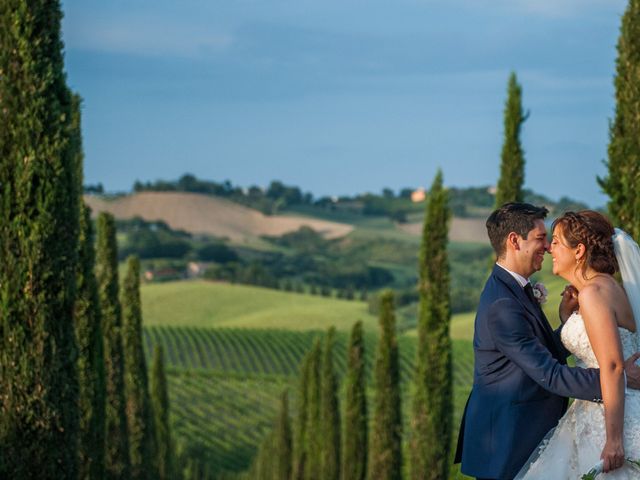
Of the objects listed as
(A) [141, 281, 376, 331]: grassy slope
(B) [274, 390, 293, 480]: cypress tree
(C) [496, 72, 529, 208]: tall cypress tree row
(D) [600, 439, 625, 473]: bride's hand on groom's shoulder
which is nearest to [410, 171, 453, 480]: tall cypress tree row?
(C) [496, 72, 529, 208]: tall cypress tree row

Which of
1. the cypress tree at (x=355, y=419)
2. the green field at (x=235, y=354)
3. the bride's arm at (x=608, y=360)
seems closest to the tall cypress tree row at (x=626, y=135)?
the bride's arm at (x=608, y=360)

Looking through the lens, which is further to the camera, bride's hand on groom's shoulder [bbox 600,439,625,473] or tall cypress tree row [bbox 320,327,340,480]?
tall cypress tree row [bbox 320,327,340,480]

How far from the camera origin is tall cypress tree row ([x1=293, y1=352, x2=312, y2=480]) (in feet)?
108

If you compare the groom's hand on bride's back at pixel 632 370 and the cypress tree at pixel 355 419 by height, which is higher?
the groom's hand on bride's back at pixel 632 370

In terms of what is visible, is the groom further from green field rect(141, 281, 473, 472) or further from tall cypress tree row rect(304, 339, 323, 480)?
green field rect(141, 281, 473, 472)

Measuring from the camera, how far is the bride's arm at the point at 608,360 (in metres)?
5.93

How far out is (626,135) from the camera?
11.6m

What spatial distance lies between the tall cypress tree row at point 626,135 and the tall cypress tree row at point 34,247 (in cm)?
538

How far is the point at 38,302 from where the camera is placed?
10.4 metres

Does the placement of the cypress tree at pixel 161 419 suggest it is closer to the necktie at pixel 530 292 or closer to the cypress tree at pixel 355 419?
the cypress tree at pixel 355 419

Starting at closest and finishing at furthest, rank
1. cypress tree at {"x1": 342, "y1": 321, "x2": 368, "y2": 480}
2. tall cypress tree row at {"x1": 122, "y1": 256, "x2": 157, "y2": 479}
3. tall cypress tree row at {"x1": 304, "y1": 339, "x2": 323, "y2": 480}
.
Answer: tall cypress tree row at {"x1": 122, "y1": 256, "x2": 157, "y2": 479} < cypress tree at {"x1": 342, "y1": 321, "x2": 368, "y2": 480} < tall cypress tree row at {"x1": 304, "y1": 339, "x2": 323, "y2": 480}

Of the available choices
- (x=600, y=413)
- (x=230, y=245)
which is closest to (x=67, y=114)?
(x=600, y=413)

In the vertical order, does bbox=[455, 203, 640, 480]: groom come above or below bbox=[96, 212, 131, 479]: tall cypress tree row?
above

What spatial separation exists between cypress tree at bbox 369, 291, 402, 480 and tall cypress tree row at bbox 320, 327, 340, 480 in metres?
5.15
